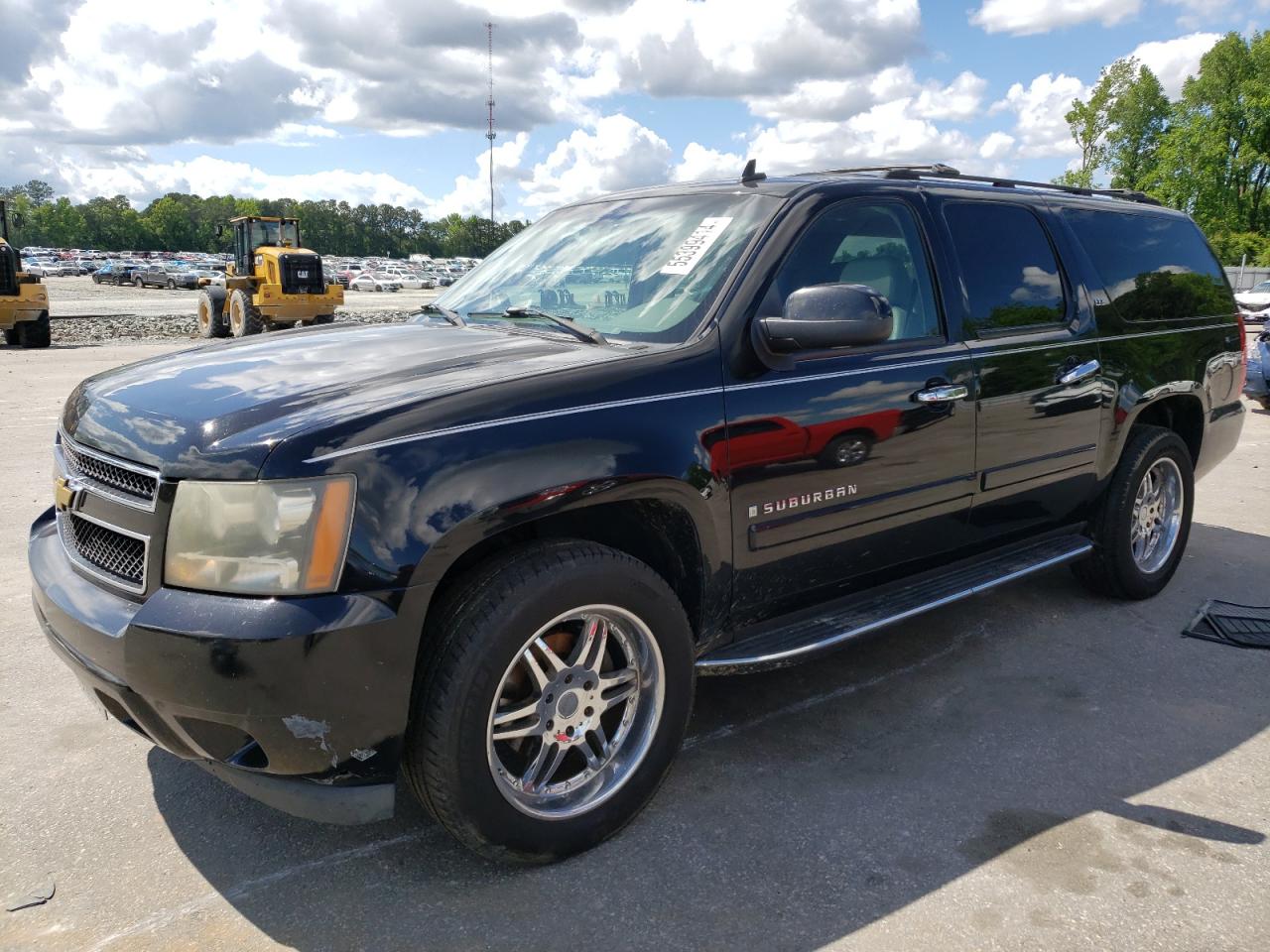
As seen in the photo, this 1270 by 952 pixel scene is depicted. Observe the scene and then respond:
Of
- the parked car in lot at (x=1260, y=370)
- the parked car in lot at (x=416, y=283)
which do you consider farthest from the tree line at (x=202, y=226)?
the parked car in lot at (x=1260, y=370)

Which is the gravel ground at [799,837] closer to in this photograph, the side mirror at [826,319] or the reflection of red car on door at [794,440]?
the reflection of red car on door at [794,440]

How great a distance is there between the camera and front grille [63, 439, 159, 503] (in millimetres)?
2553

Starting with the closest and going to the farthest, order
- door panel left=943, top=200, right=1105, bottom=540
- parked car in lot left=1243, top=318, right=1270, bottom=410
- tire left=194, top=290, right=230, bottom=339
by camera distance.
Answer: door panel left=943, top=200, right=1105, bottom=540 < parked car in lot left=1243, top=318, right=1270, bottom=410 < tire left=194, top=290, right=230, bottom=339

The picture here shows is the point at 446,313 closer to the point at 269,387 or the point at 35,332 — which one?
the point at 269,387

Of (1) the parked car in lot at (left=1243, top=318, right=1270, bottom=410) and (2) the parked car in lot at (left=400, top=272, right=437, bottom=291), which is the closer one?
(1) the parked car in lot at (left=1243, top=318, right=1270, bottom=410)

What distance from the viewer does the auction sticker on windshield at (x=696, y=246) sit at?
3412mm

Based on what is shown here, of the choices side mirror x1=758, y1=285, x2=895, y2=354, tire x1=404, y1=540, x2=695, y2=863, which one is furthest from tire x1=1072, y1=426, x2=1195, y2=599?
tire x1=404, y1=540, x2=695, y2=863

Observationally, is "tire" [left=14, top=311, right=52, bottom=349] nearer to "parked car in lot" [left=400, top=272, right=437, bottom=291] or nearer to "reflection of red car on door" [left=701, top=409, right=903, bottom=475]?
"reflection of red car on door" [left=701, top=409, right=903, bottom=475]

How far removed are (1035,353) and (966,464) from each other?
658 mm

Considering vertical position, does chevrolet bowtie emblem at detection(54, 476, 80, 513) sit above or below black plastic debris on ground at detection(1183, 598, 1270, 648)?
above

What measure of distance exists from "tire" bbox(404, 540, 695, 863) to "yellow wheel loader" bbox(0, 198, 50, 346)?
2027 cm

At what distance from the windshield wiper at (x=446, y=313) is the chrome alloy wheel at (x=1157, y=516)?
3.39 metres

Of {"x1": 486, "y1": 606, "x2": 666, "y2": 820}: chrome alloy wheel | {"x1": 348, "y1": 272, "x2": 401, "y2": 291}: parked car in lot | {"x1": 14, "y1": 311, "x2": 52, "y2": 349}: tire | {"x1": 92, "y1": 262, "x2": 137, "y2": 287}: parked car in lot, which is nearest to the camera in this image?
Answer: {"x1": 486, "y1": 606, "x2": 666, "y2": 820}: chrome alloy wheel

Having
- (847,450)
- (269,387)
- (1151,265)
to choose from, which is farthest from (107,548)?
(1151,265)
